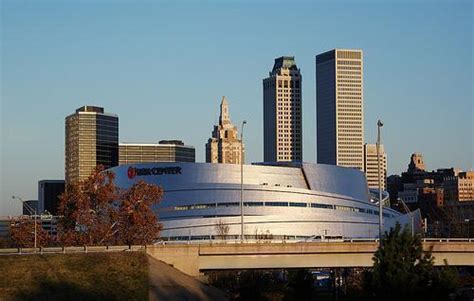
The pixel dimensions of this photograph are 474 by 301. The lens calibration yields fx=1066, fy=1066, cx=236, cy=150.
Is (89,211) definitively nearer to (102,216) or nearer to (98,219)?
(98,219)

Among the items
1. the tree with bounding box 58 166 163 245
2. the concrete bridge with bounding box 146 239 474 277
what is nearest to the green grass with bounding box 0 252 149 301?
the concrete bridge with bounding box 146 239 474 277

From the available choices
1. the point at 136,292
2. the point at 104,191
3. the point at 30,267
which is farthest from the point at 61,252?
the point at 104,191

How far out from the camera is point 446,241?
300 feet

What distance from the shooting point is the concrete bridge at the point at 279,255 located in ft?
275

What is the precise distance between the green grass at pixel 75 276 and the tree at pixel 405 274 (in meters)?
16.9

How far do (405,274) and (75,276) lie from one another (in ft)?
81.0

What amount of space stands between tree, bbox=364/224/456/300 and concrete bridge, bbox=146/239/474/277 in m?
13.0

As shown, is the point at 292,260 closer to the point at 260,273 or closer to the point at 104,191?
the point at 260,273

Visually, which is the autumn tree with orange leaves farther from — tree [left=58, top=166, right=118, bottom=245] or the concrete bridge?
the concrete bridge

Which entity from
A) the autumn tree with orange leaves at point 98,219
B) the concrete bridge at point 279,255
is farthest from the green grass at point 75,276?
the autumn tree with orange leaves at point 98,219

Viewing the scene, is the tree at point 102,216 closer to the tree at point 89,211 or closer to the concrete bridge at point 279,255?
the tree at point 89,211

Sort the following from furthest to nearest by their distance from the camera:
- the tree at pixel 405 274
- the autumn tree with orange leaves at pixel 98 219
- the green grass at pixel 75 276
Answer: the autumn tree with orange leaves at pixel 98 219
the green grass at pixel 75 276
the tree at pixel 405 274

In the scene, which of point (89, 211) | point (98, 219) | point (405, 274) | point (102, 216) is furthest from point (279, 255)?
point (102, 216)

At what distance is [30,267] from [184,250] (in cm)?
1215
